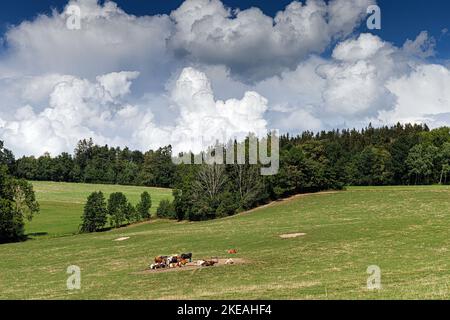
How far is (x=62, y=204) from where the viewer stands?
131 m

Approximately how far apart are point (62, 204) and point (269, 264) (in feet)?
365

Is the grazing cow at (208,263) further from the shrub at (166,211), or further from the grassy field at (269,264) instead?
the shrub at (166,211)

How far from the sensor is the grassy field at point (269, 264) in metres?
22.1

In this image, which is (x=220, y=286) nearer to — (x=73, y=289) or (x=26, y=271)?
(x=73, y=289)

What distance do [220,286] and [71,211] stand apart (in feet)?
347

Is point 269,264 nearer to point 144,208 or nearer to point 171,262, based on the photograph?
point 171,262

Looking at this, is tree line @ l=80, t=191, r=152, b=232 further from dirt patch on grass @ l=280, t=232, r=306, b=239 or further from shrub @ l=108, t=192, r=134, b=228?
dirt patch on grass @ l=280, t=232, r=306, b=239

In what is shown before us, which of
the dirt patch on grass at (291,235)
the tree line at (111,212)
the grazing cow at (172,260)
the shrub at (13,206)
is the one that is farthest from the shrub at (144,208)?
the grazing cow at (172,260)

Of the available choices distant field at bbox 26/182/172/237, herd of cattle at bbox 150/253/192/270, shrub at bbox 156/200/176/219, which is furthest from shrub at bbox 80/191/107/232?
herd of cattle at bbox 150/253/192/270

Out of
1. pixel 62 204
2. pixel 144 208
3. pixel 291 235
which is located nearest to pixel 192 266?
pixel 291 235

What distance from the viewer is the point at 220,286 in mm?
25266

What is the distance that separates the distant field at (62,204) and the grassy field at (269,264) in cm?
3515

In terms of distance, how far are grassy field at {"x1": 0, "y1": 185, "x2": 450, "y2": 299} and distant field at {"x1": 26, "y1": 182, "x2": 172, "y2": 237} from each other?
3515 centimetres
